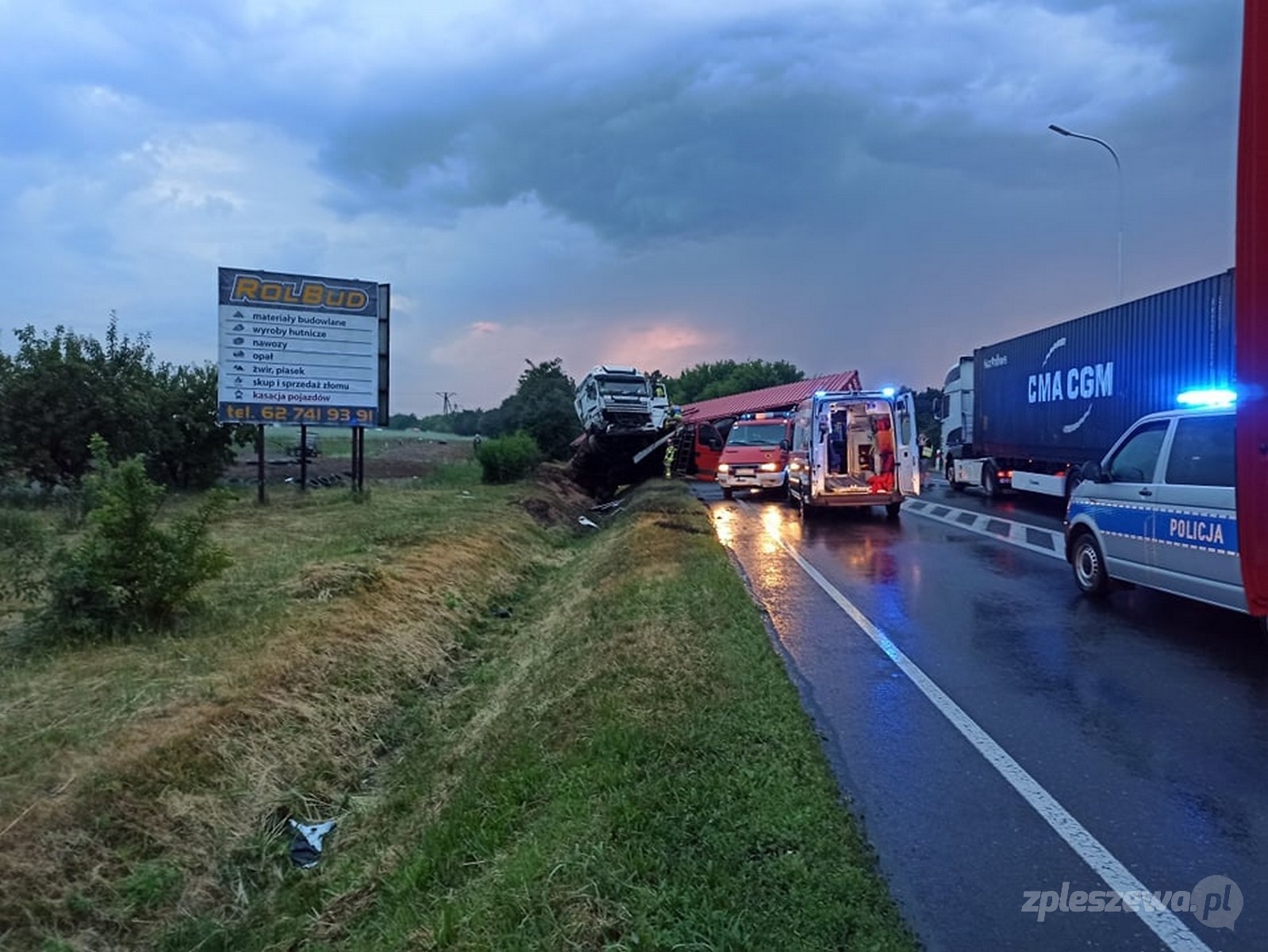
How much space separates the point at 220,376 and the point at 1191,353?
18014 mm

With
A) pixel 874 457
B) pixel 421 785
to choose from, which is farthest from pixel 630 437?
pixel 421 785

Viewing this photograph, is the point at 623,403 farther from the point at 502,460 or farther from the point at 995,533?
the point at 995,533

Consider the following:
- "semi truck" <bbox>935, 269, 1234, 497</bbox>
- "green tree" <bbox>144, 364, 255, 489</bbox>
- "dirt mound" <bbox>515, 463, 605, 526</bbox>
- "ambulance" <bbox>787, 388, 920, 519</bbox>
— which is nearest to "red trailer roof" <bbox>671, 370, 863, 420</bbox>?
"semi truck" <bbox>935, 269, 1234, 497</bbox>

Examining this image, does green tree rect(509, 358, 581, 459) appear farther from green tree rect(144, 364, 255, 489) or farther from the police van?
the police van

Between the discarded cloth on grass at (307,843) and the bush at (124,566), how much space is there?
3.30 meters

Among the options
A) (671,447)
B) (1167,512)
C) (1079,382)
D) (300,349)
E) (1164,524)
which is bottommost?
(1164,524)

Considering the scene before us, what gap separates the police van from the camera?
7207 mm

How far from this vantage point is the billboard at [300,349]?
57.7ft

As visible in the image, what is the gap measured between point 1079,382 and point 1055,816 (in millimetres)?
15351

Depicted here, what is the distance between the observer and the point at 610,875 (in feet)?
11.5

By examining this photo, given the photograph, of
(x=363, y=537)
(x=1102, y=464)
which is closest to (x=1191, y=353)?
(x=1102, y=464)

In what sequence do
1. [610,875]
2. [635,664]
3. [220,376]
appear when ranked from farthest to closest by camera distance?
[220,376] < [635,664] < [610,875]

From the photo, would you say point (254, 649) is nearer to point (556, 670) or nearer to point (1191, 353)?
point (556, 670)

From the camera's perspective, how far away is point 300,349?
18203mm
